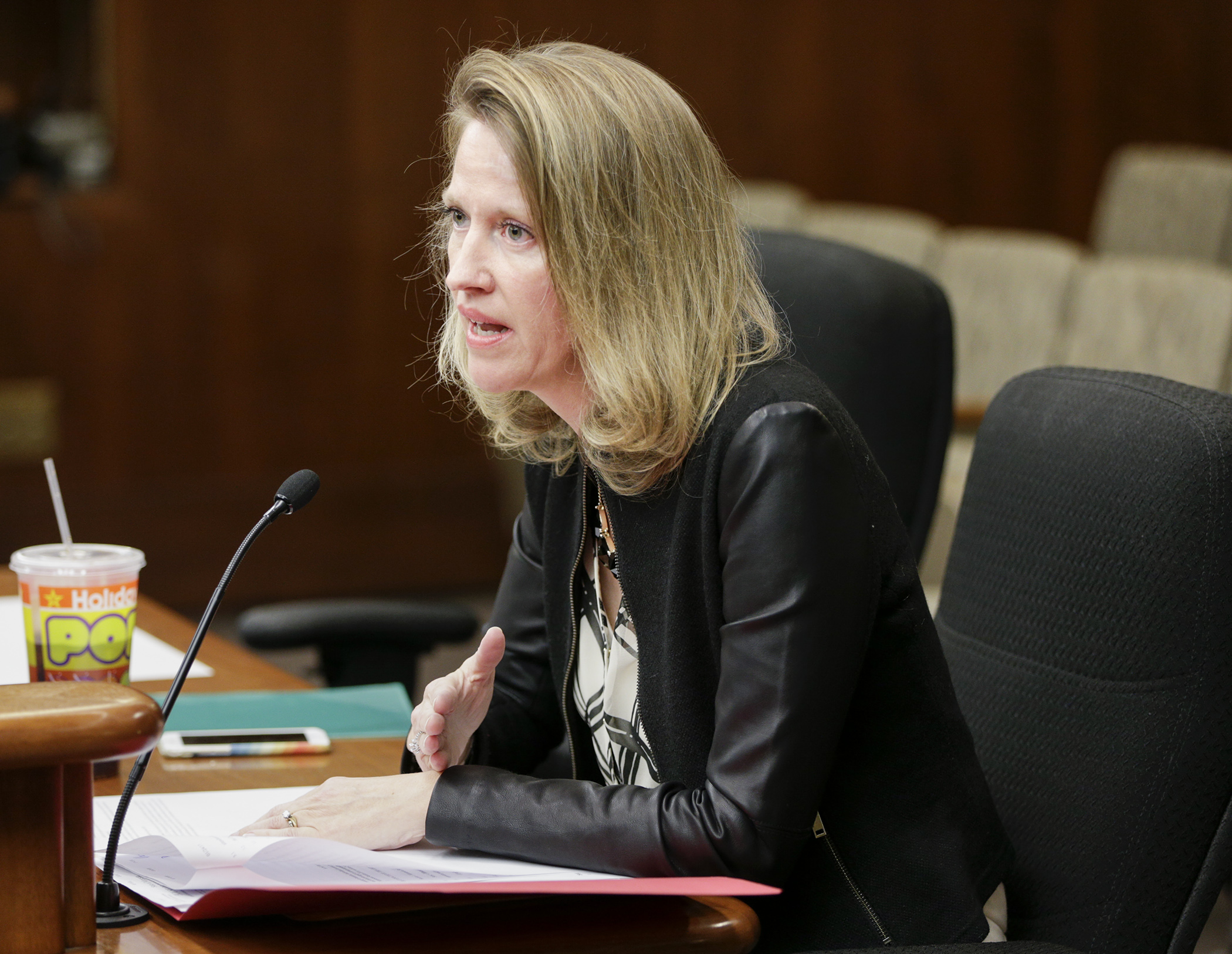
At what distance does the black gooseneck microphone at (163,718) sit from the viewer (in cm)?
92

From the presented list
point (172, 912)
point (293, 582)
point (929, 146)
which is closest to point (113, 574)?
point (172, 912)

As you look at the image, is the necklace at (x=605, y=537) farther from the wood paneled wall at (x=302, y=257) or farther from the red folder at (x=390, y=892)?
the wood paneled wall at (x=302, y=257)

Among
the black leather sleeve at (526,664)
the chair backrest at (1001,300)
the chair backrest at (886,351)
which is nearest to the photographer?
the black leather sleeve at (526,664)

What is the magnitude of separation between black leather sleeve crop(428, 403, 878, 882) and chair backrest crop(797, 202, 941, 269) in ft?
11.1

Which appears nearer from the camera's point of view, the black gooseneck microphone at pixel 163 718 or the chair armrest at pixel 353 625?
the black gooseneck microphone at pixel 163 718

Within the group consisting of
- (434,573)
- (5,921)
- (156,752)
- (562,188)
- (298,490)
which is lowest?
(434,573)

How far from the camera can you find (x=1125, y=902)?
1.13 metres

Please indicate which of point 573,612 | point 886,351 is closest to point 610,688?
point 573,612

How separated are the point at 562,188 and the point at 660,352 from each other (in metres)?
0.14

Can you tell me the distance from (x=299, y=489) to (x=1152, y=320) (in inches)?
113

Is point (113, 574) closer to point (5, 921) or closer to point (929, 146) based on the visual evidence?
point (5, 921)

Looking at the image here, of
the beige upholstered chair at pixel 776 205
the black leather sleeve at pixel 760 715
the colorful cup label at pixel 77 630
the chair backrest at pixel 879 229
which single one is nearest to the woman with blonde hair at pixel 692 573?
the black leather sleeve at pixel 760 715

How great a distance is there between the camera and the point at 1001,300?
4.21 m

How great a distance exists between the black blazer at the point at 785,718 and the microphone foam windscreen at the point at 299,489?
223mm
